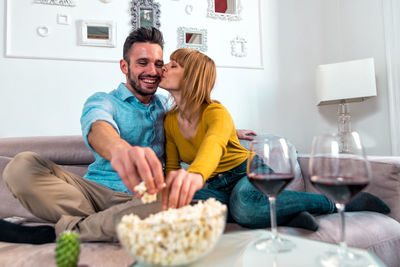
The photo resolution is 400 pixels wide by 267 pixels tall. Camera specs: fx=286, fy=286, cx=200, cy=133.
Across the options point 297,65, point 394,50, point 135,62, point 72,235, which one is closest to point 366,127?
point 394,50

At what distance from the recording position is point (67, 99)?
201 centimetres

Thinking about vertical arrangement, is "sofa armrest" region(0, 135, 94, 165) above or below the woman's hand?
above

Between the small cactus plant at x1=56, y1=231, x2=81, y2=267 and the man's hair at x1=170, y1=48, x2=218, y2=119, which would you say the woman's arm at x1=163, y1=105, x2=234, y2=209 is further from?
the small cactus plant at x1=56, y1=231, x2=81, y2=267

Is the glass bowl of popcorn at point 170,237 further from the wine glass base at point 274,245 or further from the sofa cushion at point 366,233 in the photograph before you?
the sofa cushion at point 366,233

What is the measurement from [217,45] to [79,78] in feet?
3.65

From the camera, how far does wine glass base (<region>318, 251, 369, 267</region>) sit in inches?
16.4

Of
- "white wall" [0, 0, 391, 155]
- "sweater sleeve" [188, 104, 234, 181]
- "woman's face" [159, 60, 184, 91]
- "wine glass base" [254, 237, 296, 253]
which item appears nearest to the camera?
"wine glass base" [254, 237, 296, 253]

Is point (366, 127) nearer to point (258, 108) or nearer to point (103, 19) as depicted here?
point (258, 108)

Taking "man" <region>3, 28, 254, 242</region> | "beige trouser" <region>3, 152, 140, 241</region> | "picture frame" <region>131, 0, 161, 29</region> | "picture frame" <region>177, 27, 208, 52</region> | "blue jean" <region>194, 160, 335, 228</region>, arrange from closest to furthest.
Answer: "man" <region>3, 28, 254, 242</region> < "beige trouser" <region>3, 152, 140, 241</region> < "blue jean" <region>194, 160, 335, 228</region> < "picture frame" <region>131, 0, 161, 29</region> < "picture frame" <region>177, 27, 208, 52</region>

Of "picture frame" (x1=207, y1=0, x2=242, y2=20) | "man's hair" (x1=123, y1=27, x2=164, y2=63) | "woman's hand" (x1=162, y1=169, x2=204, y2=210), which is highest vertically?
"picture frame" (x1=207, y1=0, x2=242, y2=20)

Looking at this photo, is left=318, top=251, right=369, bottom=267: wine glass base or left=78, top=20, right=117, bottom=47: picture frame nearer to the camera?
left=318, top=251, right=369, bottom=267: wine glass base

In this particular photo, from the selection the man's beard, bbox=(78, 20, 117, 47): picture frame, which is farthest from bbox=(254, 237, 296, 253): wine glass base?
bbox=(78, 20, 117, 47): picture frame

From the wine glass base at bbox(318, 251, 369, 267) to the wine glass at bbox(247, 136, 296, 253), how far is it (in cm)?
7

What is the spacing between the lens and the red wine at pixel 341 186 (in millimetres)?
→ 448
